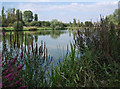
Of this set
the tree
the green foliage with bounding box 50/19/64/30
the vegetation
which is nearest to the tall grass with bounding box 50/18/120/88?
the vegetation

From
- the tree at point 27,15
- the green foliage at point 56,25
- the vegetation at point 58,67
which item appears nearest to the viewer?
the vegetation at point 58,67

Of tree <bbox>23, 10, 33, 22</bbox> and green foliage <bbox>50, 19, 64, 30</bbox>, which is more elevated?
tree <bbox>23, 10, 33, 22</bbox>

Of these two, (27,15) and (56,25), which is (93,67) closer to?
(56,25)

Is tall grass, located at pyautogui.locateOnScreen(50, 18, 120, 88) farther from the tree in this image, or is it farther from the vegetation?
the tree

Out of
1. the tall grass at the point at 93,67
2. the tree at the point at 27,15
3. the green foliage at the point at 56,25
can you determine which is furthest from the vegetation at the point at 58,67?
the tree at the point at 27,15

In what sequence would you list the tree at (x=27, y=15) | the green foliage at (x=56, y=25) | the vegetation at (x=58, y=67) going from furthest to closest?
the green foliage at (x=56, y=25) < the tree at (x=27, y=15) < the vegetation at (x=58, y=67)

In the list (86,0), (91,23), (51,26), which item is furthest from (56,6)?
(51,26)

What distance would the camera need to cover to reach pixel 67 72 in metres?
2.19

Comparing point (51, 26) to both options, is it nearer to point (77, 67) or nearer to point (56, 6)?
point (56, 6)

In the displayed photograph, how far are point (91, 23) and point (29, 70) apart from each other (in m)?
2.19

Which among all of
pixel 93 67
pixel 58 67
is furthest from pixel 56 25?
pixel 93 67

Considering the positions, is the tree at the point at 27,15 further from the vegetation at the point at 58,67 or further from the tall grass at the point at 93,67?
the vegetation at the point at 58,67

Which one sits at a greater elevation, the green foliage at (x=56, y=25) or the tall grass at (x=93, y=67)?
the green foliage at (x=56, y=25)

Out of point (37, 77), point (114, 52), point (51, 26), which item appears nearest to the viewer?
point (37, 77)
